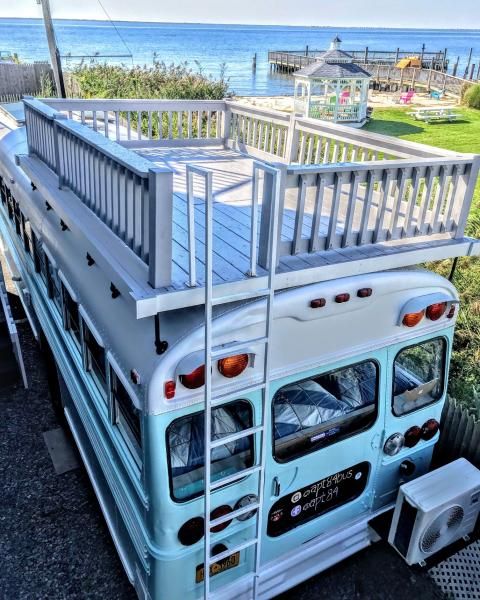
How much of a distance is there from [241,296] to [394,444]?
1.95 metres

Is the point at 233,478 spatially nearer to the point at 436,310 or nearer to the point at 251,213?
the point at 251,213

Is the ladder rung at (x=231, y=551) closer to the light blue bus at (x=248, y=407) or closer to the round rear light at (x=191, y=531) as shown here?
the light blue bus at (x=248, y=407)

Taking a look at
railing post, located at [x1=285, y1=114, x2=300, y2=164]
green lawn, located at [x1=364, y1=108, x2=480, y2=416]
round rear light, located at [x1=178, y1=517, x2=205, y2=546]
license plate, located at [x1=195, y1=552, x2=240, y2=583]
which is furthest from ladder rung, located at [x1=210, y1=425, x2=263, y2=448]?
railing post, located at [x1=285, y1=114, x2=300, y2=164]

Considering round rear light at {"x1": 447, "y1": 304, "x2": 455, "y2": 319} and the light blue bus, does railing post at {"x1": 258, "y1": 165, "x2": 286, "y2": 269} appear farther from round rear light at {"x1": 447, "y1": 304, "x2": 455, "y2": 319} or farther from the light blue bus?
round rear light at {"x1": 447, "y1": 304, "x2": 455, "y2": 319}

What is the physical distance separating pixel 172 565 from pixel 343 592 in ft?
5.28

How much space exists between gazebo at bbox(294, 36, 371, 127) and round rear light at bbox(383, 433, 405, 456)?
20198 millimetres

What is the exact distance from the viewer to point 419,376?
403cm

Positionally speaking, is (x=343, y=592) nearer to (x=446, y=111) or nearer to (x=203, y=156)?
(x=203, y=156)

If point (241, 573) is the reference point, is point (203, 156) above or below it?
above

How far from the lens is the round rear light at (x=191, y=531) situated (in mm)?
3041

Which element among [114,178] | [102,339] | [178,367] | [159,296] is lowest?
[102,339]

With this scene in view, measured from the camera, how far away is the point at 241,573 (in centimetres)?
347

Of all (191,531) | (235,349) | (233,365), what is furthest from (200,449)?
(235,349)

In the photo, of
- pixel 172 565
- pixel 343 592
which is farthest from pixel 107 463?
pixel 343 592
